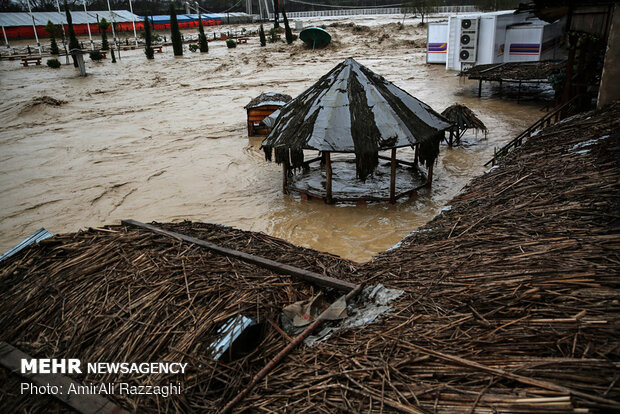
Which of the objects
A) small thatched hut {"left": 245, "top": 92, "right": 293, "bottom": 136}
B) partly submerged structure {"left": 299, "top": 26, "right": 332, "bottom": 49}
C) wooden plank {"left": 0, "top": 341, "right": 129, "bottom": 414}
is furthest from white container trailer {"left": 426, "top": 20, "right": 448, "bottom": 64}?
wooden plank {"left": 0, "top": 341, "right": 129, "bottom": 414}

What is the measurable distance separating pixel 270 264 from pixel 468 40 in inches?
886

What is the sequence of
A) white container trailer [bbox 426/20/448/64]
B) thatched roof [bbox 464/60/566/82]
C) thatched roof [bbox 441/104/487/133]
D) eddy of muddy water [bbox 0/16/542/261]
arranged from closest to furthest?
eddy of muddy water [bbox 0/16/542/261]
thatched roof [bbox 441/104/487/133]
thatched roof [bbox 464/60/566/82]
white container trailer [bbox 426/20/448/64]

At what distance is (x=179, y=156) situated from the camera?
53.5ft

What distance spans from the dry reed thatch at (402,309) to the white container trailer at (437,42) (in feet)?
86.4

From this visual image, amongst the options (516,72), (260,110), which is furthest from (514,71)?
(260,110)

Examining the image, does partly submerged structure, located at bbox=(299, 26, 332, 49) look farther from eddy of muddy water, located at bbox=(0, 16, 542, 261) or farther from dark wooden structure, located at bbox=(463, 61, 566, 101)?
dark wooden structure, located at bbox=(463, 61, 566, 101)

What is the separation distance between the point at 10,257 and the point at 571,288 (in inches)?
241

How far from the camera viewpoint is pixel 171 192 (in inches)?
512

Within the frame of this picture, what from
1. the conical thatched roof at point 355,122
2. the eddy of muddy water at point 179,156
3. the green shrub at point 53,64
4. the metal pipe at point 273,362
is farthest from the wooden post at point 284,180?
the green shrub at point 53,64

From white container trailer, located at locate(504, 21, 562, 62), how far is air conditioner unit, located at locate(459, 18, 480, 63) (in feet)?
5.92

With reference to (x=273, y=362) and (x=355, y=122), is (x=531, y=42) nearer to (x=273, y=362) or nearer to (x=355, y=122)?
(x=355, y=122)

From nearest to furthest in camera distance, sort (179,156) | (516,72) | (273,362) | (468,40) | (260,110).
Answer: (273,362) → (179,156) → (260,110) → (516,72) → (468,40)

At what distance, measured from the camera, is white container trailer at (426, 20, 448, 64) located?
29.4 m

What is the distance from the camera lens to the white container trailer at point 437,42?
1159 inches
